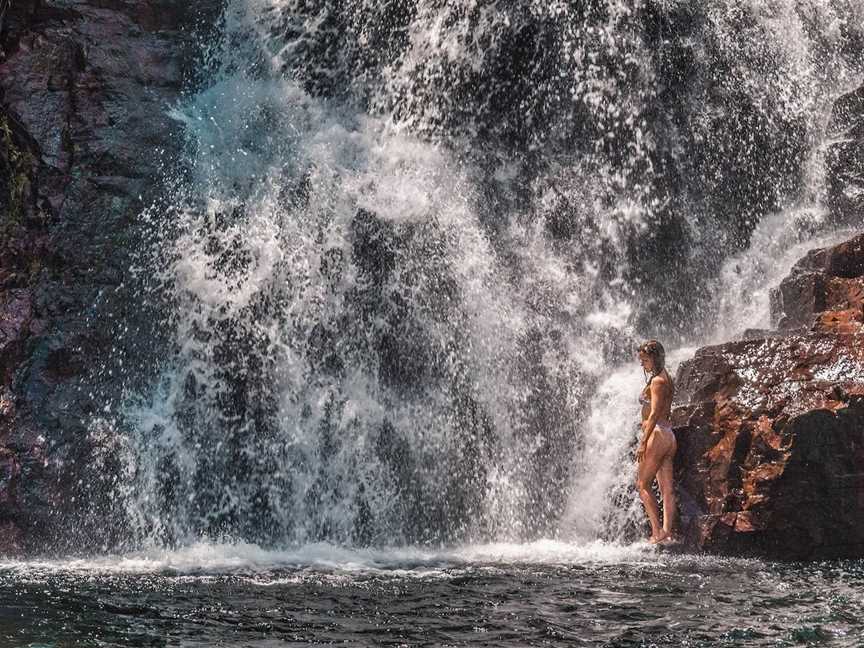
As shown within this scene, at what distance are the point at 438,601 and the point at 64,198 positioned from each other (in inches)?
357

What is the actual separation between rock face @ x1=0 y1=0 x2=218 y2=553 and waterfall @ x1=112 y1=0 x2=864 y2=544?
58cm

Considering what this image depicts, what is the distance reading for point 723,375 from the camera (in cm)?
1155

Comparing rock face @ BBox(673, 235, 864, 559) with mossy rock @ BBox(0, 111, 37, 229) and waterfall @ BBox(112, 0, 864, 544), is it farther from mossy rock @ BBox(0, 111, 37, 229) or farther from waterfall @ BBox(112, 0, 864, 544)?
mossy rock @ BBox(0, 111, 37, 229)

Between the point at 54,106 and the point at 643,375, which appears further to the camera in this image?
the point at 54,106

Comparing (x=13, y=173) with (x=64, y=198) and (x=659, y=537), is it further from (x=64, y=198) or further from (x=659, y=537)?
(x=659, y=537)

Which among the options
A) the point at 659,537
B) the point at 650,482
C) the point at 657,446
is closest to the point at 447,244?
the point at 657,446

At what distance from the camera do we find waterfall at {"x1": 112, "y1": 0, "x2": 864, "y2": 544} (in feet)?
43.5

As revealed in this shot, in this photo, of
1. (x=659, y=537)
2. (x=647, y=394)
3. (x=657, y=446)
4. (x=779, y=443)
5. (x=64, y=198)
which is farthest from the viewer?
(x=64, y=198)

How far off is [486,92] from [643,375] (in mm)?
6530

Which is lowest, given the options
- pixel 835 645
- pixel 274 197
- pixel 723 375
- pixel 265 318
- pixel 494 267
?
pixel 835 645

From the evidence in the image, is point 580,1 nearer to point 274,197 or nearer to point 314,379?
point 274,197

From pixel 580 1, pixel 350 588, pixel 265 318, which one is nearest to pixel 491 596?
pixel 350 588

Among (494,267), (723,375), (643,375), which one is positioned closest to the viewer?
(723,375)

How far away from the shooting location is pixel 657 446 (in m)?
11.2
